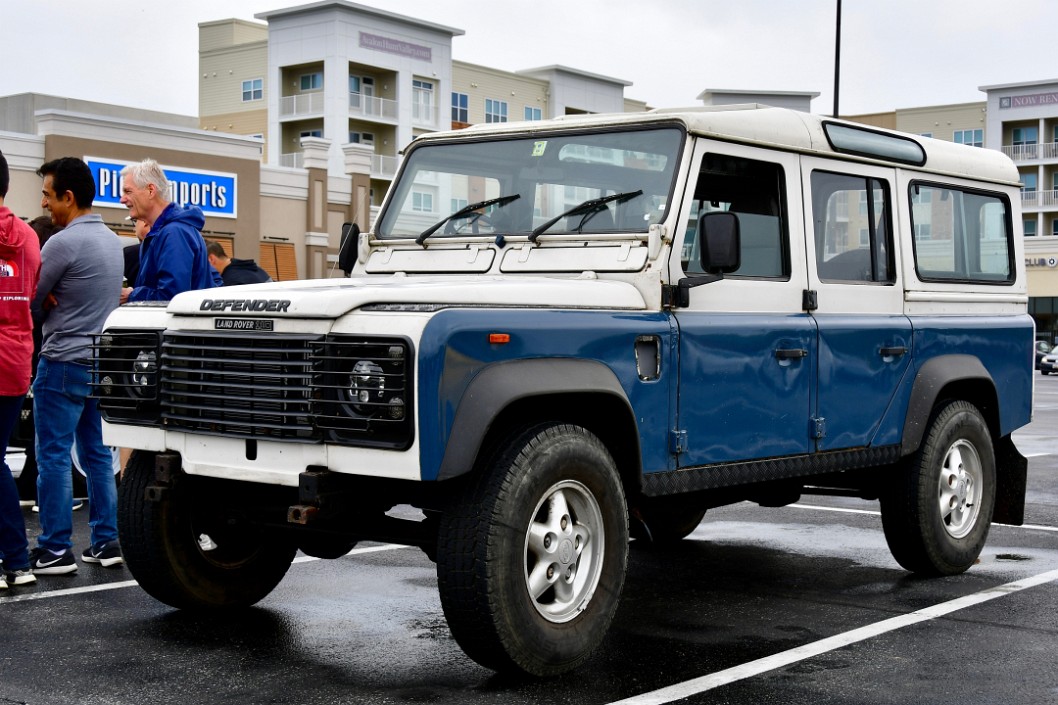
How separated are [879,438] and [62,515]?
4.26m

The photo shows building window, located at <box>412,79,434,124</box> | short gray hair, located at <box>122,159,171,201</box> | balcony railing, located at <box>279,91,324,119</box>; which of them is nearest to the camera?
short gray hair, located at <box>122,159,171,201</box>

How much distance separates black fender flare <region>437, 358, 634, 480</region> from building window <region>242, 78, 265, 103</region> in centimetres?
7001

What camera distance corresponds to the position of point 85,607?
21.6 ft

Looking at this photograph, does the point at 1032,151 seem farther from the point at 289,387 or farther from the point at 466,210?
the point at 289,387

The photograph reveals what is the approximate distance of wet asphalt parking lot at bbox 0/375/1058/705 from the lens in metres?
5.16

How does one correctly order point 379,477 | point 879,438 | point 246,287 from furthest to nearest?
point 879,438, point 246,287, point 379,477

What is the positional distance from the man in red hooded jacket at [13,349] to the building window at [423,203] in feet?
6.33

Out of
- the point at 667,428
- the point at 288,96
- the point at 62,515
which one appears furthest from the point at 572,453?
the point at 288,96

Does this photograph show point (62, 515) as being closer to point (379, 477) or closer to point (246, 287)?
point (246, 287)

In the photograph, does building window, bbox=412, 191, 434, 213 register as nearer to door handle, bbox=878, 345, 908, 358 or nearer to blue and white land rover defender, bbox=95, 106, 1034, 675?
blue and white land rover defender, bbox=95, 106, 1034, 675

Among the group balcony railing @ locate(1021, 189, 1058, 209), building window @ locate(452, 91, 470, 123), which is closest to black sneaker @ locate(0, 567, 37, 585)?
building window @ locate(452, 91, 470, 123)

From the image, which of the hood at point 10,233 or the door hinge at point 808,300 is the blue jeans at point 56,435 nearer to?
the hood at point 10,233

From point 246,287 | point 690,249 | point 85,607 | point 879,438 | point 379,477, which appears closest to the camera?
point 379,477

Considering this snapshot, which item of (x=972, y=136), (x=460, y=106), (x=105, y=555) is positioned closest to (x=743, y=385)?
(x=105, y=555)
